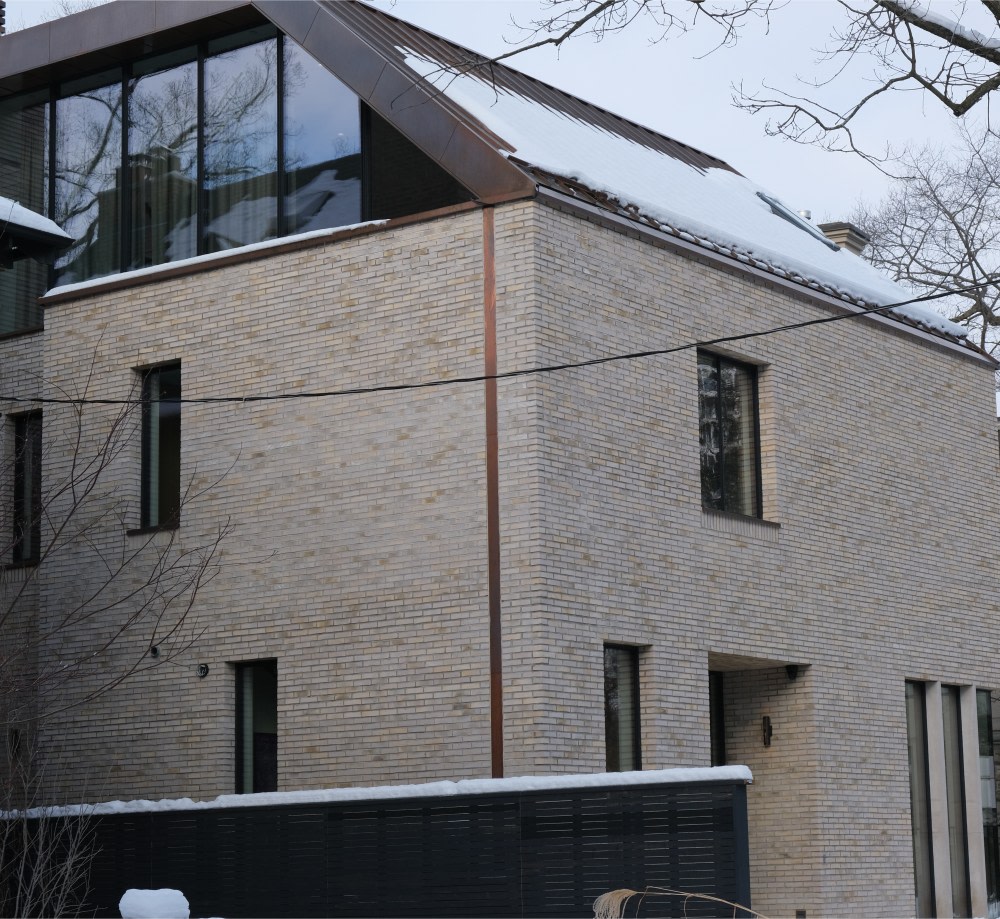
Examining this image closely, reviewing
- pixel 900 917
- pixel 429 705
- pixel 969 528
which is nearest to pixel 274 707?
pixel 429 705

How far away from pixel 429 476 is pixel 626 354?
2423 mm

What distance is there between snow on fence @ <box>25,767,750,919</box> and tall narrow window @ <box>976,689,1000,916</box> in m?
10.0

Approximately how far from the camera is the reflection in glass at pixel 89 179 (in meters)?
20.0

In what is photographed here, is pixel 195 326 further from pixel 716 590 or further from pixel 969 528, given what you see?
pixel 969 528

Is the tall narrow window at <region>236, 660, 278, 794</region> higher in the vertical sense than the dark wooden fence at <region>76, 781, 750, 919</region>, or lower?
higher

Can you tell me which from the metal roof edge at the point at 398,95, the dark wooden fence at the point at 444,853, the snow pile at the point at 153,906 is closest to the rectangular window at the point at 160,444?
the metal roof edge at the point at 398,95

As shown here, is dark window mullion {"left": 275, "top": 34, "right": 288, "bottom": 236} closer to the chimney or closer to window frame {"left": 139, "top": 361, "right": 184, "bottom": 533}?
window frame {"left": 139, "top": 361, "right": 184, "bottom": 533}

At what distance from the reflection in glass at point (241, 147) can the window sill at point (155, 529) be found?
3.09 m

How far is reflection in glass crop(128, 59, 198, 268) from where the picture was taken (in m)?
19.4

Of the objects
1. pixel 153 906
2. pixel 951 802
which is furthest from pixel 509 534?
pixel 951 802

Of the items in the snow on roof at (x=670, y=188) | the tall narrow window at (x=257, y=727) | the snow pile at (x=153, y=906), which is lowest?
the snow pile at (x=153, y=906)

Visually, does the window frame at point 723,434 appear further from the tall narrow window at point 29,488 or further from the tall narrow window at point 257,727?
the tall narrow window at point 29,488

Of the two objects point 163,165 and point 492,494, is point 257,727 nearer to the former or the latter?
point 492,494

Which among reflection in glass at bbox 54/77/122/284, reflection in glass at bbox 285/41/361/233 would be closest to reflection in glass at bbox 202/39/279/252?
reflection in glass at bbox 285/41/361/233
